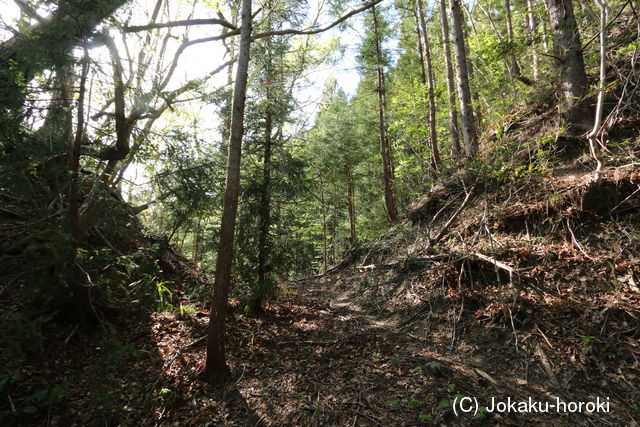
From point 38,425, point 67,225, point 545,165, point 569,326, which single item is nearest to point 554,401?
point 569,326

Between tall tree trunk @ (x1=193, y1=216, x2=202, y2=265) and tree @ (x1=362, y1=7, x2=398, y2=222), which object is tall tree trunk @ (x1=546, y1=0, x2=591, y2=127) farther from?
tall tree trunk @ (x1=193, y1=216, x2=202, y2=265)

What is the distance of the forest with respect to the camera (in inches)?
147

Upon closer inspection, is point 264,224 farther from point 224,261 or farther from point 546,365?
point 546,365

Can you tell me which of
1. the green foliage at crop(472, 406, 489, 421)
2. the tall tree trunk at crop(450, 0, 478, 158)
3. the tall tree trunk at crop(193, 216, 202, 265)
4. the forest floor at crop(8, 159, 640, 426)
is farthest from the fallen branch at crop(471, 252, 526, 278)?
the tall tree trunk at crop(193, 216, 202, 265)

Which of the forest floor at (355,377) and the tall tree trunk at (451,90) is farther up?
the tall tree trunk at (451,90)

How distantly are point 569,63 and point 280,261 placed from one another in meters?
8.23

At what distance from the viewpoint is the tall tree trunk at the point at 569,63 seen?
628cm

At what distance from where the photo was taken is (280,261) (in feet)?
23.9

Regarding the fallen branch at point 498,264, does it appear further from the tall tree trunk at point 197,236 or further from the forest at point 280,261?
the tall tree trunk at point 197,236

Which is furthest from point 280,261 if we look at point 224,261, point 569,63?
point 569,63

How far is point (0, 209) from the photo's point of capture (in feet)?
17.4

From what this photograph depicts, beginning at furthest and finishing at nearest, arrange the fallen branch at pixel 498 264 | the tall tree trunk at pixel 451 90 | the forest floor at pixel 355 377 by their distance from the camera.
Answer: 1. the tall tree trunk at pixel 451 90
2. the fallen branch at pixel 498 264
3. the forest floor at pixel 355 377

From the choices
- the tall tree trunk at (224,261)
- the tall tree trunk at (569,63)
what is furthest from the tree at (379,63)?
the tall tree trunk at (224,261)

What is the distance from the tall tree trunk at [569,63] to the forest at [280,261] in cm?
4
